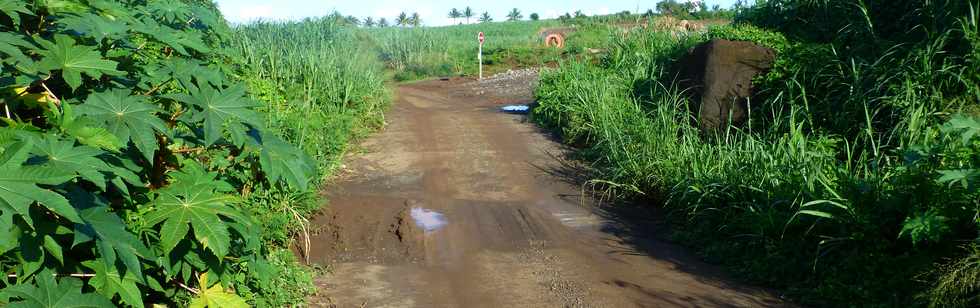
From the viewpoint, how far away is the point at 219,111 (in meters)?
3.47

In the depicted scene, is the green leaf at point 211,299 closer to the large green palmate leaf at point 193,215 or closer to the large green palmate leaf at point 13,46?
the large green palmate leaf at point 193,215

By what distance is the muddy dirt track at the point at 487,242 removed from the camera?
18.5 feet

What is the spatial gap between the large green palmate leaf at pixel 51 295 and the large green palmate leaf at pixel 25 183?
1.39 ft

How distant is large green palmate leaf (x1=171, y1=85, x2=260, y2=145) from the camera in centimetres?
340

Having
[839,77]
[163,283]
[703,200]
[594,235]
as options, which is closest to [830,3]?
[839,77]

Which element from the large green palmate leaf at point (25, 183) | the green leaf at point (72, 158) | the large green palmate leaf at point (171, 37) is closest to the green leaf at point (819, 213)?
the large green palmate leaf at point (171, 37)

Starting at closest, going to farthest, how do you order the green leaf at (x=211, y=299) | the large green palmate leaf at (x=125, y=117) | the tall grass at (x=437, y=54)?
the large green palmate leaf at (x=125, y=117)
the green leaf at (x=211, y=299)
the tall grass at (x=437, y=54)

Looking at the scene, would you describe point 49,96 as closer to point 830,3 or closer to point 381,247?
point 381,247

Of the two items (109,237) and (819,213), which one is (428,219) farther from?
(109,237)

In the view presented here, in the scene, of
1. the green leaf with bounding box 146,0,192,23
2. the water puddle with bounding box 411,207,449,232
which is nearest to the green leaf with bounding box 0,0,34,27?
the green leaf with bounding box 146,0,192,23

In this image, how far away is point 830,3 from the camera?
10.1 meters

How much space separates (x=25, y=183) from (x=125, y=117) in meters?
0.69

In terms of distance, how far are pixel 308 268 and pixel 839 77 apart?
554cm

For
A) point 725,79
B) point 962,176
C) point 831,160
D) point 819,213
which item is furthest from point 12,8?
point 725,79
